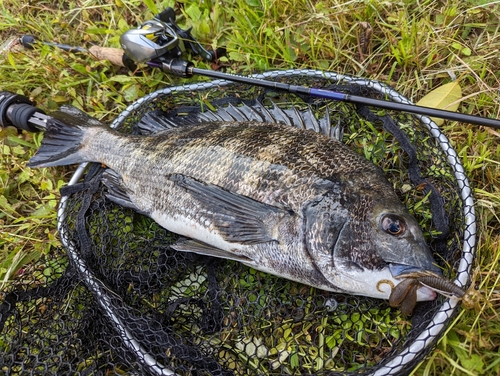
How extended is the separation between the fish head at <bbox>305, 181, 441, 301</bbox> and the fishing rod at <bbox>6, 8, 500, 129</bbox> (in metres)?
0.66

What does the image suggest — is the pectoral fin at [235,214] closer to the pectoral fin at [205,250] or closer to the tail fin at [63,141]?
the pectoral fin at [205,250]

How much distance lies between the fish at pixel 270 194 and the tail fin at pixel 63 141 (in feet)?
0.14

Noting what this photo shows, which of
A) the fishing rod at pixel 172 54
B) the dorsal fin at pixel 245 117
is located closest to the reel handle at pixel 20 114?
the fishing rod at pixel 172 54

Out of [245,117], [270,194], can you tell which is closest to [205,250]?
[270,194]

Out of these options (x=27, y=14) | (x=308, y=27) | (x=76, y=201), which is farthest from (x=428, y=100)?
(x=27, y=14)

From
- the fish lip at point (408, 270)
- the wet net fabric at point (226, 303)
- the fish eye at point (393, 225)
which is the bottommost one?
the wet net fabric at point (226, 303)

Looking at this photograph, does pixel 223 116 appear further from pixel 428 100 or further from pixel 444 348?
pixel 444 348

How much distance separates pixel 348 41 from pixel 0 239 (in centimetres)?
320

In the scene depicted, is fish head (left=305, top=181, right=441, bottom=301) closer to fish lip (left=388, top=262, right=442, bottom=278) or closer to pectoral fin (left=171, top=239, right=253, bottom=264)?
fish lip (left=388, top=262, right=442, bottom=278)

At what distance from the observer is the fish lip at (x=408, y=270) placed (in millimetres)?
2003

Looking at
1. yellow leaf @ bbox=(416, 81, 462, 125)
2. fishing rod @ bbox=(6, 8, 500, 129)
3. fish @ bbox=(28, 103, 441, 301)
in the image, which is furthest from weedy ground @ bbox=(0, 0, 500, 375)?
fish @ bbox=(28, 103, 441, 301)

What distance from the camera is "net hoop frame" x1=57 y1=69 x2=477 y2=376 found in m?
2.03

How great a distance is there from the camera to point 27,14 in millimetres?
4316

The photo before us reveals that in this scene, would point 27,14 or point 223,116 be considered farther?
point 27,14
